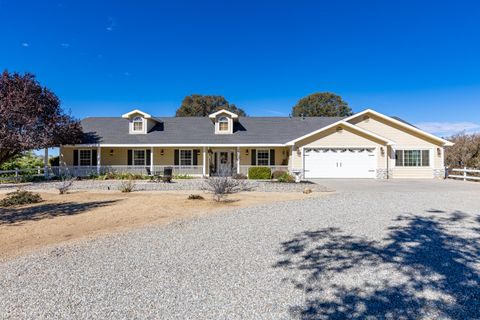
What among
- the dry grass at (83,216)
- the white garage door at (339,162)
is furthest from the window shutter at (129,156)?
the white garage door at (339,162)

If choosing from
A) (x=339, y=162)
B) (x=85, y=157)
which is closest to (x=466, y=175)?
(x=339, y=162)

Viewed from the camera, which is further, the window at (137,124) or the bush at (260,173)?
the window at (137,124)

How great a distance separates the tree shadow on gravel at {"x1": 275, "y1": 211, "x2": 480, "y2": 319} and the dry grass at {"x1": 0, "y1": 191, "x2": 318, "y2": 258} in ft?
14.3

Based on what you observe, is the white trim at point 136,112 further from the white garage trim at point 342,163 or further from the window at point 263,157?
the white garage trim at point 342,163

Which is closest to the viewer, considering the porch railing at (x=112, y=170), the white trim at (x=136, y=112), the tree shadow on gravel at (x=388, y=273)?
the tree shadow on gravel at (x=388, y=273)

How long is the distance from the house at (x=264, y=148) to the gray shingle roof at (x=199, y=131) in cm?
8

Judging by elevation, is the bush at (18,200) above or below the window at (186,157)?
below

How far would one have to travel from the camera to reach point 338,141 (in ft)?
72.7

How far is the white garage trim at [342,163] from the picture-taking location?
2202cm

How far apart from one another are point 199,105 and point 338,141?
31.3 m

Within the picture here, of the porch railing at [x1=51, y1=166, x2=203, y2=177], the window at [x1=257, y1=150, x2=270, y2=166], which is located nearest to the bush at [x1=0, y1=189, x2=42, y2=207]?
the porch railing at [x1=51, y1=166, x2=203, y2=177]

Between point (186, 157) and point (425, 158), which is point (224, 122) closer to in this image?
point (186, 157)

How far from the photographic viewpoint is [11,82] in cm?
1978

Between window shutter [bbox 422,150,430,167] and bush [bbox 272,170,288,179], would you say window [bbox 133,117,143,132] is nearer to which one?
bush [bbox 272,170,288,179]
